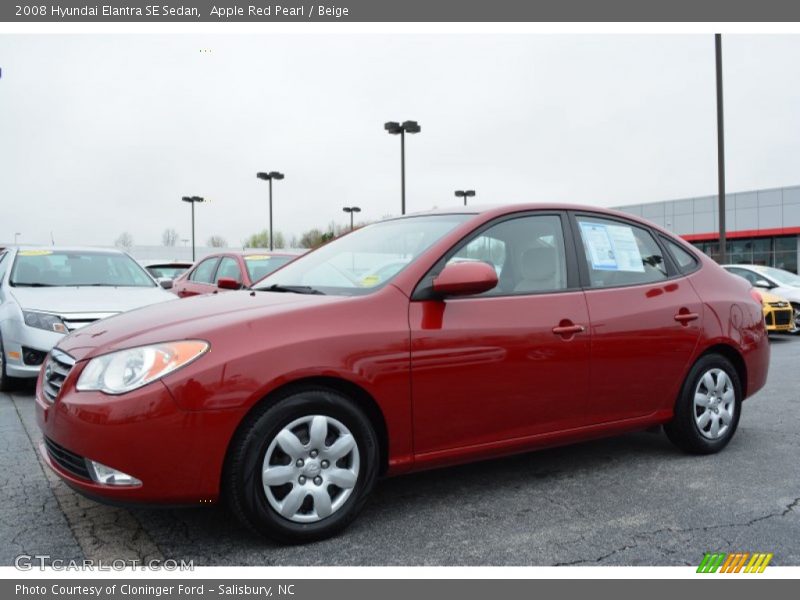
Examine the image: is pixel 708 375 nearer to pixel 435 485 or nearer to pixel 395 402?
pixel 435 485

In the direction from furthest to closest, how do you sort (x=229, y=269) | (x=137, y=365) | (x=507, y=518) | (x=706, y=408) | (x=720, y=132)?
1. (x=720, y=132)
2. (x=229, y=269)
3. (x=706, y=408)
4. (x=507, y=518)
5. (x=137, y=365)

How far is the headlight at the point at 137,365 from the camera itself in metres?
2.86

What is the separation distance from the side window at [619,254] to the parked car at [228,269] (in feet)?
18.0

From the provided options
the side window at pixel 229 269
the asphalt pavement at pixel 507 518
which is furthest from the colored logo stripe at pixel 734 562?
the side window at pixel 229 269

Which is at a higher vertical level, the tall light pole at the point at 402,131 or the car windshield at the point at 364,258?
the tall light pole at the point at 402,131

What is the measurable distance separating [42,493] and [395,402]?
6.50 feet

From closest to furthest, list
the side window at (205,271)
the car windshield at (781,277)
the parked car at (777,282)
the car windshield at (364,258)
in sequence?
1. the car windshield at (364,258)
2. the side window at (205,271)
3. the parked car at (777,282)
4. the car windshield at (781,277)

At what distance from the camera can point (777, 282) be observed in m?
13.4

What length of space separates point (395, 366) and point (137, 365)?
1.10m

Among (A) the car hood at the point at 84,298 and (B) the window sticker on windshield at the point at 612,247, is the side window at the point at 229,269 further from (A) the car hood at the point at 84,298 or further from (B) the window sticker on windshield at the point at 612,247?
(B) the window sticker on windshield at the point at 612,247

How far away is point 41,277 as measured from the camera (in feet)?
24.6

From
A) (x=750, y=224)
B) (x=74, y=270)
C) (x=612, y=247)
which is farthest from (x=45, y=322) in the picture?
(x=750, y=224)

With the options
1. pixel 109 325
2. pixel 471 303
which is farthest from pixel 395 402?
pixel 109 325

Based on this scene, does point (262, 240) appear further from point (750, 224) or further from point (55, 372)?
point (55, 372)
